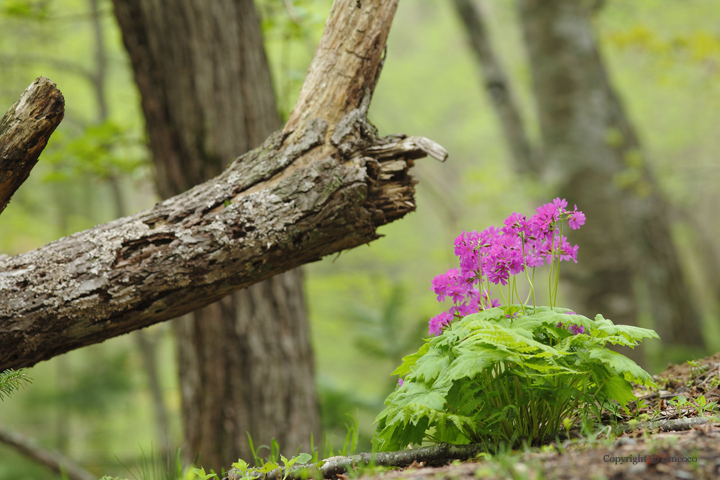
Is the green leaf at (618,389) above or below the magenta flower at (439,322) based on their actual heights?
below

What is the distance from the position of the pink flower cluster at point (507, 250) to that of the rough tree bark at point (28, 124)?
1463mm

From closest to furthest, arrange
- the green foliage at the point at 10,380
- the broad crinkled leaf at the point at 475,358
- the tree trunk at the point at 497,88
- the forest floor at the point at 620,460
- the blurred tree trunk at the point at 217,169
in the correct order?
the forest floor at the point at 620,460
the broad crinkled leaf at the point at 475,358
the green foliage at the point at 10,380
the blurred tree trunk at the point at 217,169
the tree trunk at the point at 497,88

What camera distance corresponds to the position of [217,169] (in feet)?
11.2

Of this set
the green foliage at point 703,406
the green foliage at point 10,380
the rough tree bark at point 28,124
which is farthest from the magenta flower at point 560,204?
the green foliage at point 10,380

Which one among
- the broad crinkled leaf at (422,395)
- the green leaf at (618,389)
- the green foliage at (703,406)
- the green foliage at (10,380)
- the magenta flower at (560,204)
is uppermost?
the magenta flower at (560,204)

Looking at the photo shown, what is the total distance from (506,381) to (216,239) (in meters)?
1.14

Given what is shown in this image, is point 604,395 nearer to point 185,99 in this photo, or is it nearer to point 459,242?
point 459,242

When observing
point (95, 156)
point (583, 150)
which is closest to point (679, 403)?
point (95, 156)

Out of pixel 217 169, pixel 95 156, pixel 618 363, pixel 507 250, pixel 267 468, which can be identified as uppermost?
pixel 95 156

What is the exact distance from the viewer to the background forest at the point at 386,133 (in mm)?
5387

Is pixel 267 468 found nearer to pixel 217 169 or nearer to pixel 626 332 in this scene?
pixel 626 332

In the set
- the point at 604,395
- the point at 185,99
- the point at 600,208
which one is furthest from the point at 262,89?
the point at 600,208

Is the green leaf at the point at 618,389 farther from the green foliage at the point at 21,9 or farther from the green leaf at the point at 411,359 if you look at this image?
the green foliage at the point at 21,9

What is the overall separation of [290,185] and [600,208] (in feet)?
16.0
